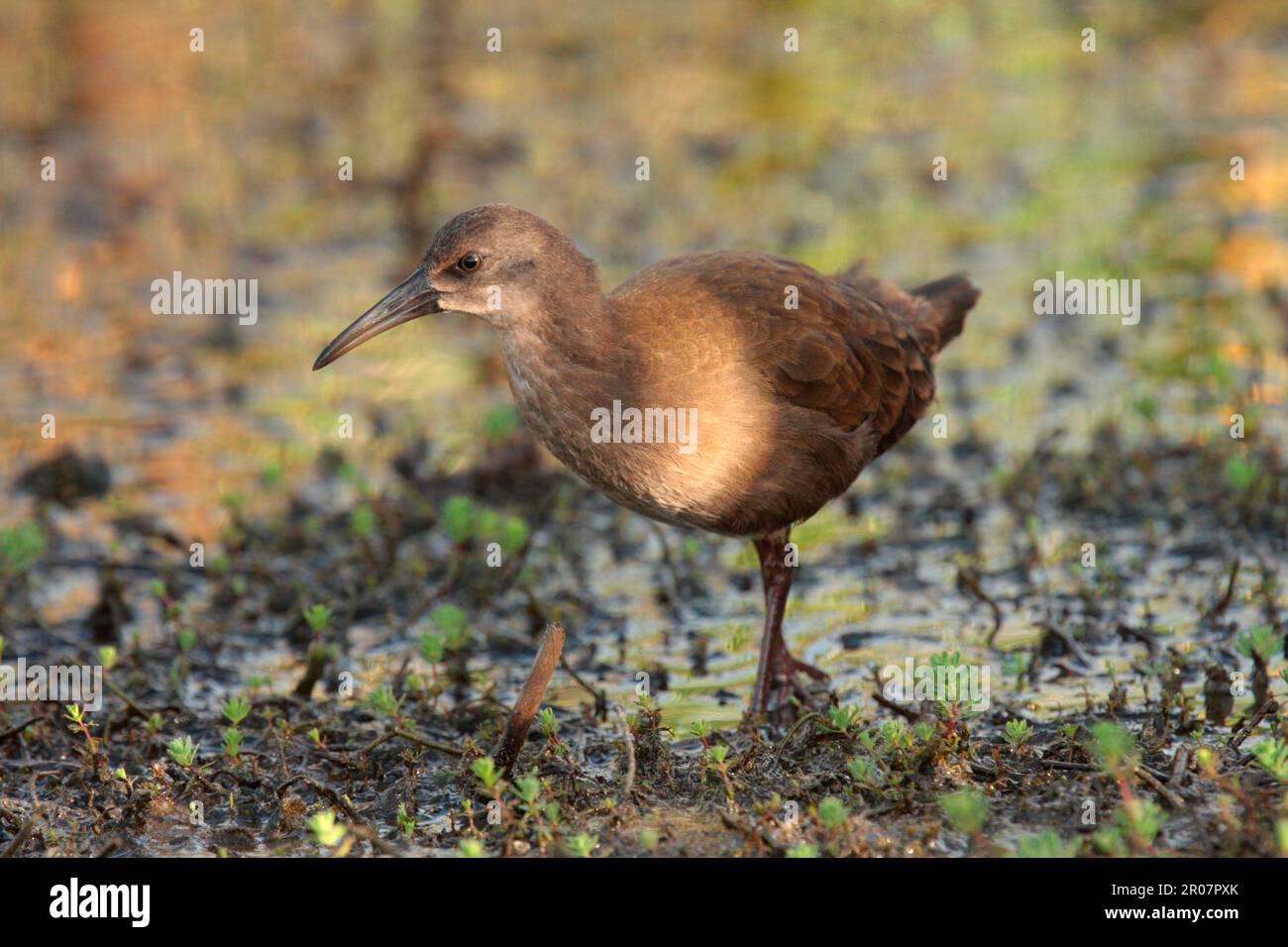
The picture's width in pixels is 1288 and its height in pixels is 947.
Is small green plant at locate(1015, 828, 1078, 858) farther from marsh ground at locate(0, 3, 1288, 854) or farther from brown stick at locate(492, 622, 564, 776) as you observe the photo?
brown stick at locate(492, 622, 564, 776)

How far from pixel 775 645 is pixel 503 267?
1.69 meters

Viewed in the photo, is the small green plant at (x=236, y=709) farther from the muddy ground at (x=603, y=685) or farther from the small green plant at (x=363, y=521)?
the small green plant at (x=363, y=521)

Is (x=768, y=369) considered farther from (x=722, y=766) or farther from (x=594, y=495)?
(x=594, y=495)

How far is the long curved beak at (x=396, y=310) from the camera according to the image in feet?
20.0

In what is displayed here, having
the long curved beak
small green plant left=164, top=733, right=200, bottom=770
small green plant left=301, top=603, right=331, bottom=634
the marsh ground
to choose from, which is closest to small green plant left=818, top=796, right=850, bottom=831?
the marsh ground

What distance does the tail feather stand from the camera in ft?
24.1

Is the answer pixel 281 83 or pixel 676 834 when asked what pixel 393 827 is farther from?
pixel 281 83

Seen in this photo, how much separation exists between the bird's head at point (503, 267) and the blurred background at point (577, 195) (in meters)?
1.73

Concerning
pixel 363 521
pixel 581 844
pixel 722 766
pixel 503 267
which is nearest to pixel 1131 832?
pixel 722 766

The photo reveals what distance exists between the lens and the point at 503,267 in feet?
19.5

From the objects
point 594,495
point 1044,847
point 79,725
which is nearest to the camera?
point 1044,847

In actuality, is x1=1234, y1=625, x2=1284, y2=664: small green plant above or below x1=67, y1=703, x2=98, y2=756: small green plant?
above

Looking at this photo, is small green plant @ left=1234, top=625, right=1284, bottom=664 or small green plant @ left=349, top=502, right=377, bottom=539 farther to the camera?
small green plant @ left=349, top=502, right=377, bottom=539

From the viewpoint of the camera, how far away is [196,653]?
7.10 meters
